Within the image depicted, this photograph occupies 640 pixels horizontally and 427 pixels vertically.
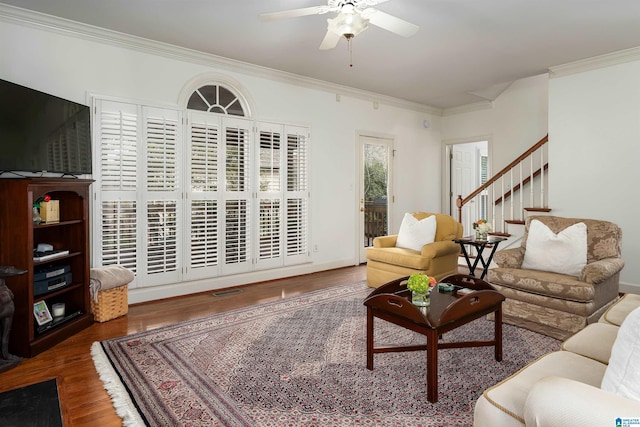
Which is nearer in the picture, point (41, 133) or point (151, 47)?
point (41, 133)

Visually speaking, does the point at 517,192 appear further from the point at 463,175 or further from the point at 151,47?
the point at 151,47

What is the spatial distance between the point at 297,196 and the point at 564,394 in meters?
4.48

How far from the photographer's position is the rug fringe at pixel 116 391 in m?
2.03

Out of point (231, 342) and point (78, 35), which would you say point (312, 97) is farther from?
point (231, 342)

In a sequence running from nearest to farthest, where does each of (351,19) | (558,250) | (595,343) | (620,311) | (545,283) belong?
1. (595,343)
2. (620,311)
3. (351,19)
4. (545,283)
5. (558,250)

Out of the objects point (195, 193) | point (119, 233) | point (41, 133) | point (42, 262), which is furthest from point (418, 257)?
point (41, 133)

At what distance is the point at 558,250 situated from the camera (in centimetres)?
341

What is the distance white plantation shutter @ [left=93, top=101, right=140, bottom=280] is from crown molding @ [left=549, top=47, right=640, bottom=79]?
5.12m

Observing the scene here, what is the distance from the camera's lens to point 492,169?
6.62 meters

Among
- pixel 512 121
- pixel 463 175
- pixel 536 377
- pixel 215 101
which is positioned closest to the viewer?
pixel 536 377

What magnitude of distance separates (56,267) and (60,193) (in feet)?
2.38

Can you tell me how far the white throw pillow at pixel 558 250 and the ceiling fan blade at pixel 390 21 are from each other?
222 centimetres

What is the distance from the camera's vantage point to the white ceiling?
3322 mm

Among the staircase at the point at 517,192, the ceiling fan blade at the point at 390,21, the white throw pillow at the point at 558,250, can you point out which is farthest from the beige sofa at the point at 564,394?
the staircase at the point at 517,192
